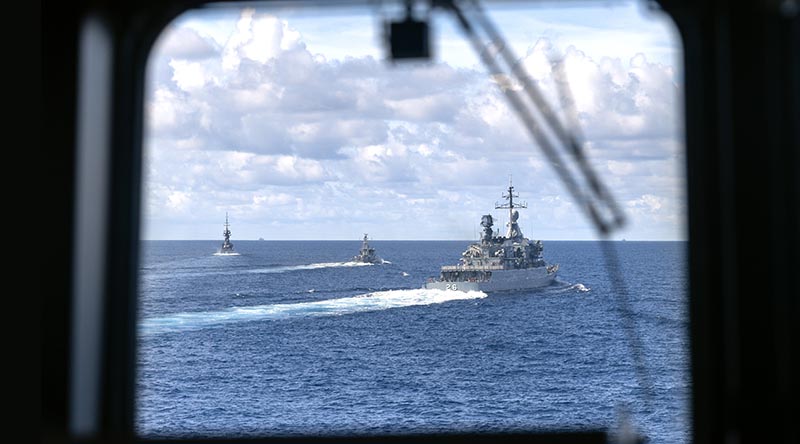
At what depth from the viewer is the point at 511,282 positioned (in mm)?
53031

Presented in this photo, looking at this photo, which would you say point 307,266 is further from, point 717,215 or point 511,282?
point 717,215

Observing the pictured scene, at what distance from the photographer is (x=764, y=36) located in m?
2.33

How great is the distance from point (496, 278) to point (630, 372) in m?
11.5

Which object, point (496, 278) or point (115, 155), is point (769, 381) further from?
point (496, 278)

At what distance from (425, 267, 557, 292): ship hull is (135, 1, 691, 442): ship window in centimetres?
20

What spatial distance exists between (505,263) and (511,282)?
5.17 feet

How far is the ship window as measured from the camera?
138 ft

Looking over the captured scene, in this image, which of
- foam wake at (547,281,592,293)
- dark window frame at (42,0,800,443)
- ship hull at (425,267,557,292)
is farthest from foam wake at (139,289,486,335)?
dark window frame at (42,0,800,443)

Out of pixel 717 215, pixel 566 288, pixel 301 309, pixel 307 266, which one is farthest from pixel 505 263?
pixel 717 215

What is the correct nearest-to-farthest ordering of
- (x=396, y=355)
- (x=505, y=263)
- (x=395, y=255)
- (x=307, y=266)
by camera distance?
(x=396, y=355), (x=505, y=263), (x=307, y=266), (x=395, y=255)

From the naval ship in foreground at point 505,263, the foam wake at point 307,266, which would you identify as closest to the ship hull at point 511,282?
the naval ship in foreground at point 505,263

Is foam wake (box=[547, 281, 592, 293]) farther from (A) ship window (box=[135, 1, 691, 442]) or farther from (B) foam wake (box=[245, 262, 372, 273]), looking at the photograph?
(B) foam wake (box=[245, 262, 372, 273])

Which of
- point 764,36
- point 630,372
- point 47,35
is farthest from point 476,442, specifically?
point 630,372

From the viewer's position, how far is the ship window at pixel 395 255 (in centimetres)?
4219
